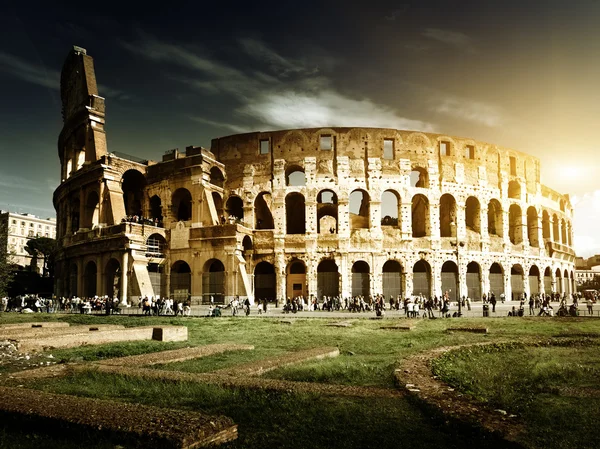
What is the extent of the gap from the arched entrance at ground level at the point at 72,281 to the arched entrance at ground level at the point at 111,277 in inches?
172

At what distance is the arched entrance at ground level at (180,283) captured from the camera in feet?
95.4

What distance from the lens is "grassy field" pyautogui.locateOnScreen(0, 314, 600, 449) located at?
4.24 m

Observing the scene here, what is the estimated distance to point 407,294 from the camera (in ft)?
102

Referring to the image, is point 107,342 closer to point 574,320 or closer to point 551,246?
point 574,320

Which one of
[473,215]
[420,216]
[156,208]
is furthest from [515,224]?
[156,208]

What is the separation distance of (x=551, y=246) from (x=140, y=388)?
3944 centimetres

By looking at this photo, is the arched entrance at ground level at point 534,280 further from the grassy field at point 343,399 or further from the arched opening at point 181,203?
the grassy field at point 343,399

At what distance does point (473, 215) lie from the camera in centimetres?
3553

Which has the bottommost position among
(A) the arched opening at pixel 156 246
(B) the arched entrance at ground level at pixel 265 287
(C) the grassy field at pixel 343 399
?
(C) the grassy field at pixel 343 399

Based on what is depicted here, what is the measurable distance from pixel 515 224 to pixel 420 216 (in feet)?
26.2

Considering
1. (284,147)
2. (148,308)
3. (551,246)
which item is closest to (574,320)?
(148,308)

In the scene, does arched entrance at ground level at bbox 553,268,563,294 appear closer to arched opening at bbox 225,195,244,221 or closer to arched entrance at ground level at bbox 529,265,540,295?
arched entrance at ground level at bbox 529,265,540,295

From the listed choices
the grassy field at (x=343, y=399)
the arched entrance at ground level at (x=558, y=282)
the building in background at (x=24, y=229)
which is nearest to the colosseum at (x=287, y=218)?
the arched entrance at ground level at (x=558, y=282)

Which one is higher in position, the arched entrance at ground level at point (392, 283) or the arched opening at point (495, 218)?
the arched opening at point (495, 218)
